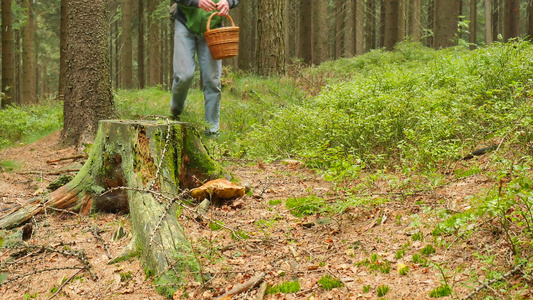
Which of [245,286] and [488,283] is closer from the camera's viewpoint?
[488,283]

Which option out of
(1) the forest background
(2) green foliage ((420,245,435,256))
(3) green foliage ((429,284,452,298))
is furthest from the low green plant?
(1) the forest background

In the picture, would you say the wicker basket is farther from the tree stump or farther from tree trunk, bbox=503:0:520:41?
tree trunk, bbox=503:0:520:41

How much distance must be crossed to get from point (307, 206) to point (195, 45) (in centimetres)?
319

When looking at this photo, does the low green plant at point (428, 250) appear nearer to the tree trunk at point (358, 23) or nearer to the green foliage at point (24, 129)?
the green foliage at point (24, 129)

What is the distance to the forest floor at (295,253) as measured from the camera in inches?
89.4

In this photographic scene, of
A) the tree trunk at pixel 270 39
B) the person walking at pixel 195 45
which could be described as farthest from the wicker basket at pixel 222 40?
the tree trunk at pixel 270 39

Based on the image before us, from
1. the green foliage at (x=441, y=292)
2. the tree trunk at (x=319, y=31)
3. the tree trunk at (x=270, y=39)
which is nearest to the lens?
the green foliage at (x=441, y=292)

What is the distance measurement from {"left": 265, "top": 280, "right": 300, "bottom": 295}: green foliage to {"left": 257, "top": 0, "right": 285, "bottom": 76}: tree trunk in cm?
828

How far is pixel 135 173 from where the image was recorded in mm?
3445

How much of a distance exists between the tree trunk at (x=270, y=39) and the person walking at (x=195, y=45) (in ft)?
15.3

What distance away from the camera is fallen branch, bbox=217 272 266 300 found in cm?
233

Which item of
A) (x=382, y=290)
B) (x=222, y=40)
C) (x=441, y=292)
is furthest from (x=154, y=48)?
(x=441, y=292)

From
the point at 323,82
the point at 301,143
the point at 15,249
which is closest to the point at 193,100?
the point at 323,82

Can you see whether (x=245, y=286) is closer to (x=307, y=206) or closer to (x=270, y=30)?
(x=307, y=206)
